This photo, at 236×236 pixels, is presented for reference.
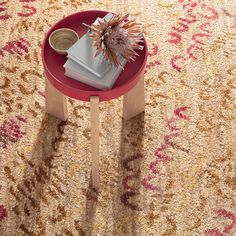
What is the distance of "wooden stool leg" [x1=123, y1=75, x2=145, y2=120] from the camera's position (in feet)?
5.91

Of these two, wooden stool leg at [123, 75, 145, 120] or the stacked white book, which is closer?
the stacked white book

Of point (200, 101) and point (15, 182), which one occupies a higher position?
point (200, 101)

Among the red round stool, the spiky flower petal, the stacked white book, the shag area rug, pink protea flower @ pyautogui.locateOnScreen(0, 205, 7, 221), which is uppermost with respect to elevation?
the spiky flower petal

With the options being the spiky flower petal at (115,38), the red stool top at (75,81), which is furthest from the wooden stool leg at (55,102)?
the spiky flower petal at (115,38)

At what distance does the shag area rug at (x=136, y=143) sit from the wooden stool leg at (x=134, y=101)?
4cm

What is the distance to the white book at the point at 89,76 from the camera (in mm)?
1532

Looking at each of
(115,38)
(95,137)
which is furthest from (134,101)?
(115,38)

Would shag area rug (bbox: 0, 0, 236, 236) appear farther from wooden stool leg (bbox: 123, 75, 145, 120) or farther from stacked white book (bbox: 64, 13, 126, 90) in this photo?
stacked white book (bbox: 64, 13, 126, 90)

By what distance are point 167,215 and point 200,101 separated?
1.76ft

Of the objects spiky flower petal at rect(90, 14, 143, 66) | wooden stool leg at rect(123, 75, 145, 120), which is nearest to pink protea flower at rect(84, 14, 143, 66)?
spiky flower petal at rect(90, 14, 143, 66)

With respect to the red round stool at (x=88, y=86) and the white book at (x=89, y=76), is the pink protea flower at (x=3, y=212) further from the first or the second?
the white book at (x=89, y=76)

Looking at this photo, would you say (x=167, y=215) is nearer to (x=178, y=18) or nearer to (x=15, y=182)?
(x=15, y=182)

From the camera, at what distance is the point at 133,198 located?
5.84 feet

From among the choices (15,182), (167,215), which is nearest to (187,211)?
(167,215)
